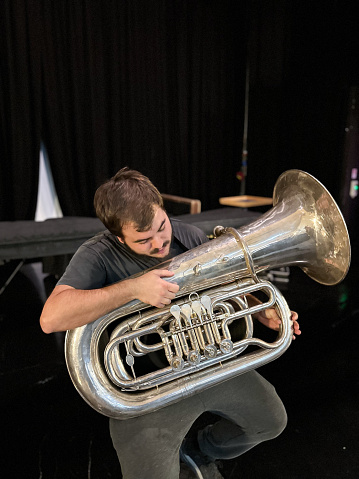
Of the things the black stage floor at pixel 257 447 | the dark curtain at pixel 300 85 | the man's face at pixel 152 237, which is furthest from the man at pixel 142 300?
the dark curtain at pixel 300 85

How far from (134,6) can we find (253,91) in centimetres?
201

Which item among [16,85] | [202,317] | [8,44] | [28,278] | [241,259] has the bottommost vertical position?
[28,278]

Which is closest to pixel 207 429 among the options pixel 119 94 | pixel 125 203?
pixel 125 203

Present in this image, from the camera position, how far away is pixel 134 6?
470cm

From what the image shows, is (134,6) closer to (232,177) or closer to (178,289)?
(232,177)

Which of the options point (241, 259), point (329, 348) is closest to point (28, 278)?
point (329, 348)

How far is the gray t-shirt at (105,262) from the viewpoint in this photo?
3.81ft

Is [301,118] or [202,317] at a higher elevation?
[301,118]

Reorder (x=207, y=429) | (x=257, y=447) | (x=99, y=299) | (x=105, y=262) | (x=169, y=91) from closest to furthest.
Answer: (x=99, y=299)
(x=105, y=262)
(x=207, y=429)
(x=257, y=447)
(x=169, y=91)

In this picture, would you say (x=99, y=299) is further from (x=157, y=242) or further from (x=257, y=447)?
(x=257, y=447)

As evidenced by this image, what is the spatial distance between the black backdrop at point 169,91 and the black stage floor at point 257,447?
8.16ft

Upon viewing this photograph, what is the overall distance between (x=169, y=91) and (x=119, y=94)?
77 centimetres

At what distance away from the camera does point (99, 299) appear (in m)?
1.07

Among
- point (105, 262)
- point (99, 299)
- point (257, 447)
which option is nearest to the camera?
point (99, 299)
